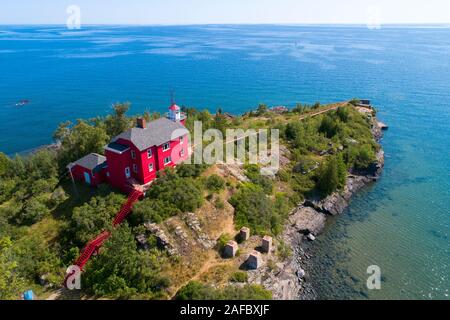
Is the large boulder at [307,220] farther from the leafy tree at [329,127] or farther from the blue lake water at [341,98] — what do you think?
the leafy tree at [329,127]

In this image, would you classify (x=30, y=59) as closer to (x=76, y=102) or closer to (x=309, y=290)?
(x=76, y=102)

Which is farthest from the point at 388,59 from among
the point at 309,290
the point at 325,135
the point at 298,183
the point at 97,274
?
the point at 97,274

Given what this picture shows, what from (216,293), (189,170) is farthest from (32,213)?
(216,293)

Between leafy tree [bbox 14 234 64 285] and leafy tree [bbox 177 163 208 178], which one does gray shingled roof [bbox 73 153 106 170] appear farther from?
leafy tree [bbox 14 234 64 285]

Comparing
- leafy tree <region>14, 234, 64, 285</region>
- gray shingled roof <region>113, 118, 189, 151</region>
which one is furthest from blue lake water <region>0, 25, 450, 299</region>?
leafy tree <region>14, 234, 64, 285</region>

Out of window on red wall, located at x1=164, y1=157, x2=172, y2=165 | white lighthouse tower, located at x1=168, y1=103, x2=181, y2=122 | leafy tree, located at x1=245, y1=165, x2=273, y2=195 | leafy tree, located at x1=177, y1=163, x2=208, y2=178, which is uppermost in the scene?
white lighthouse tower, located at x1=168, y1=103, x2=181, y2=122

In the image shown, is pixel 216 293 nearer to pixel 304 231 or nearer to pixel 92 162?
pixel 304 231
